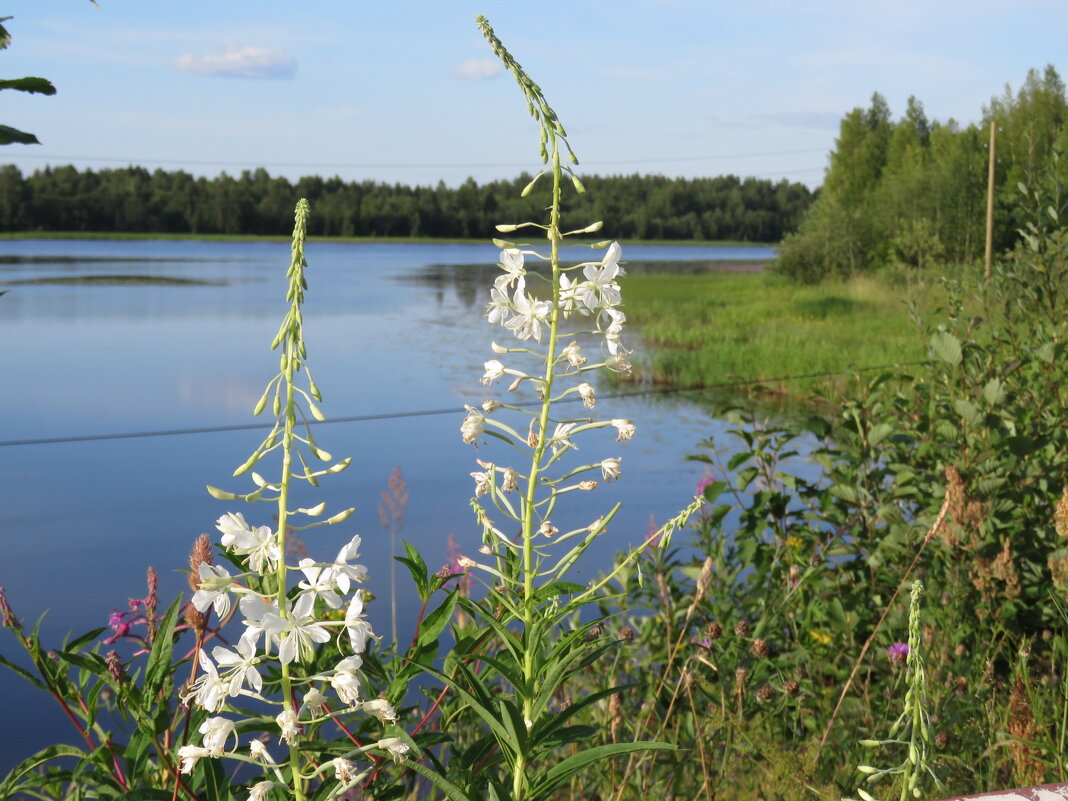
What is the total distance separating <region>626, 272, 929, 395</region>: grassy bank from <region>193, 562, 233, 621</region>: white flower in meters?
6.79

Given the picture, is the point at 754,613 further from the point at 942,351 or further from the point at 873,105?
the point at 873,105

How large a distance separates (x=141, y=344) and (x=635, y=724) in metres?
16.7

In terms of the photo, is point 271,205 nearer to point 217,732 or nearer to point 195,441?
point 195,441

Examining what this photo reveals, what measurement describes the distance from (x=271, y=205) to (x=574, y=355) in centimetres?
3087

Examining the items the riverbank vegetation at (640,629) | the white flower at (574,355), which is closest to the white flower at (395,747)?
the riverbank vegetation at (640,629)

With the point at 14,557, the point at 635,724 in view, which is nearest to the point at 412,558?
the point at 635,724

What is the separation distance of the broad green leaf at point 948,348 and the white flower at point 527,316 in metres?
2.46

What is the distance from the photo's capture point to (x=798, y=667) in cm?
265

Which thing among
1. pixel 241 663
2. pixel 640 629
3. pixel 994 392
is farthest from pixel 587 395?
pixel 994 392

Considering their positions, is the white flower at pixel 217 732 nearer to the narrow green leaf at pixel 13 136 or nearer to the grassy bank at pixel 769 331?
the narrow green leaf at pixel 13 136

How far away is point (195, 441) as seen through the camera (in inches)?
389

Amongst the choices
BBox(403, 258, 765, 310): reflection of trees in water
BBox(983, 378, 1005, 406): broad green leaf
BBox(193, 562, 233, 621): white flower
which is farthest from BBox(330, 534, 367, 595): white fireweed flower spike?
BBox(403, 258, 765, 310): reflection of trees in water

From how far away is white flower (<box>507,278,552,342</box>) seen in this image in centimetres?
125

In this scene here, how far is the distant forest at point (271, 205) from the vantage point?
31.9m
